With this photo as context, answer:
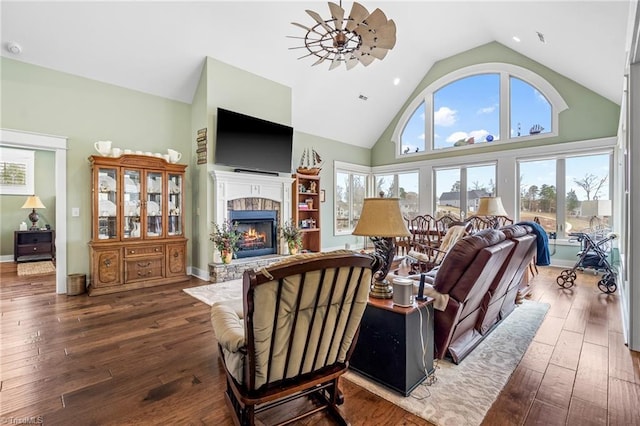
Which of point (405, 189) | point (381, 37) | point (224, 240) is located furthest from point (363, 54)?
point (405, 189)

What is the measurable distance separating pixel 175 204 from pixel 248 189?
125cm

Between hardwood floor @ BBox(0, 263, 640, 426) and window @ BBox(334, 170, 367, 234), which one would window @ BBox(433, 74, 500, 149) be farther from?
hardwood floor @ BBox(0, 263, 640, 426)

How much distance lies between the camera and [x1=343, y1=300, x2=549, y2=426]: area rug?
180cm

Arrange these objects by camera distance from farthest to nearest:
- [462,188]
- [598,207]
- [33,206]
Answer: [462,188] → [33,206] → [598,207]

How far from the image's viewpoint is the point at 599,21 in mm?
3520

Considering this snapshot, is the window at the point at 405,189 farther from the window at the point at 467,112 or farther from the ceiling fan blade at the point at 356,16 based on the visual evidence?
the ceiling fan blade at the point at 356,16

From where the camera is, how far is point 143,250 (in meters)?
4.63

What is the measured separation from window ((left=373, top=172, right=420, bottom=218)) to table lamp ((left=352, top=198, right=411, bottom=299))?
616 centimetres

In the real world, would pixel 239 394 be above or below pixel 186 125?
below

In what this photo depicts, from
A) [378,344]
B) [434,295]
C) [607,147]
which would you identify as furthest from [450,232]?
[607,147]

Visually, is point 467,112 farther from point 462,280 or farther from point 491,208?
point 462,280

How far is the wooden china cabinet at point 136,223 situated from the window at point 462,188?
6092 mm

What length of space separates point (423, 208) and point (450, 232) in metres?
3.37

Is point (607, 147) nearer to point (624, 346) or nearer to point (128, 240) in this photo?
point (624, 346)
